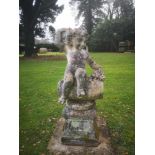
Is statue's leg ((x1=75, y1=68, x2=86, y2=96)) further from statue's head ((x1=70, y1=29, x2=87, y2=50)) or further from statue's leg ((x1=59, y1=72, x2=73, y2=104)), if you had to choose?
statue's head ((x1=70, y1=29, x2=87, y2=50))

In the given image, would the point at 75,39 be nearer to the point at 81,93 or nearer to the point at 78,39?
the point at 78,39

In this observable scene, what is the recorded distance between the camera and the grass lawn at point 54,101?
392cm

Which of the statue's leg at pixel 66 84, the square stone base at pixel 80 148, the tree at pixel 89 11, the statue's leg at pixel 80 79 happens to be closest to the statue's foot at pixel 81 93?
the statue's leg at pixel 80 79

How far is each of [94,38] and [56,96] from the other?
87 cm

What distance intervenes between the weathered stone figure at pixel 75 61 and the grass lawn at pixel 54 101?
25 centimetres

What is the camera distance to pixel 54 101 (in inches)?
164

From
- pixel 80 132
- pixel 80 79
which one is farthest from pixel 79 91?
pixel 80 132

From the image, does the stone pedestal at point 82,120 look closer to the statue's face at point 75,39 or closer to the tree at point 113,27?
the statue's face at point 75,39

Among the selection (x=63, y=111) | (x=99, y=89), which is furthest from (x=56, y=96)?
(x=99, y=89)

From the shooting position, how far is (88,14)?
4.11m

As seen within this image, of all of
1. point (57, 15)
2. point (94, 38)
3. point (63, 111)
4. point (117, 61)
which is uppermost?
point (57, 15)

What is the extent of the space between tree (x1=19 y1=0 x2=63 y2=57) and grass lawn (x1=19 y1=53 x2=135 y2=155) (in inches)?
11.4

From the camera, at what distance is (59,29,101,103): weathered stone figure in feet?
11.9
